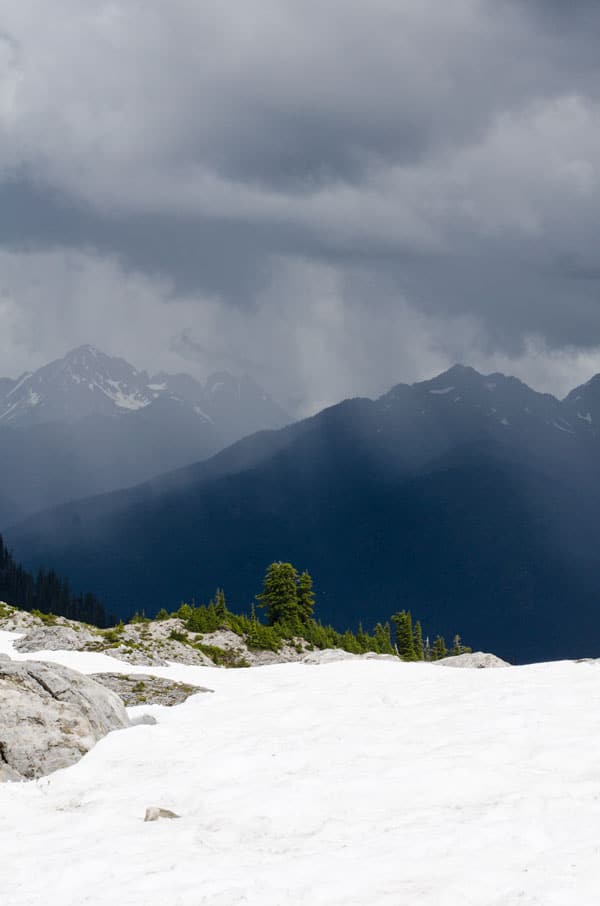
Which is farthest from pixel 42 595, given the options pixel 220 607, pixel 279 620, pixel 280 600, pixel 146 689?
pixel 146 689

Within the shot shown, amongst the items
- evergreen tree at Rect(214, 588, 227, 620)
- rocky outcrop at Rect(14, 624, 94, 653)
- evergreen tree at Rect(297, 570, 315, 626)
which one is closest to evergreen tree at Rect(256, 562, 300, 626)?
evergreen tree at Rect(297, 570, 315, 626)

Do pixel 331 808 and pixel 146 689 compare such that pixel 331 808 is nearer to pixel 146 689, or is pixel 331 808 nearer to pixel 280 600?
pixel 146 689

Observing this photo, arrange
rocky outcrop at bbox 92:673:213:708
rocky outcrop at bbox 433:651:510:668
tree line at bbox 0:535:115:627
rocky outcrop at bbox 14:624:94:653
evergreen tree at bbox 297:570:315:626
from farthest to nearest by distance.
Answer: tree line at bbox 0:535:115:627, evergreen tree at bbox 297:570:315:626, rocky outcrop at bbox 14:624:94:653, rocky outcrop at bbox 433:651:510:668, rocky outcrop at bbox 92:673:213:708

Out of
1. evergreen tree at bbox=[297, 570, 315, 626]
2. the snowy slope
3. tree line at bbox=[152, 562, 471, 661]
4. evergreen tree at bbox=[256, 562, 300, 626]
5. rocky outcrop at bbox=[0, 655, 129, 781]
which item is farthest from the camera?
evergreen tree at bbox=[297, 570, 315, 626]

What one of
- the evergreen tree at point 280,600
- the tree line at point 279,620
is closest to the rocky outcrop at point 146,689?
the tree line at point 279,620

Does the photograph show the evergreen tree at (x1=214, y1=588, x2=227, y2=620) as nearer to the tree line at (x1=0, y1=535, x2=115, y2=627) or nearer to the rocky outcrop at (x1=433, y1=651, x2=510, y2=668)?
the rocky outcrop at (x1=433, y1=651, x2=510, y2=668)

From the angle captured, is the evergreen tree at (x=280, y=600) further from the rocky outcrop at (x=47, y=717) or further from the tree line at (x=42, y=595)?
the tree line at (x=42, y=595)

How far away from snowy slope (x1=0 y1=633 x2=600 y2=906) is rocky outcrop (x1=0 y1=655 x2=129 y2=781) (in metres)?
0.79

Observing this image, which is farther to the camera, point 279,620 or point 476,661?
point 279,620

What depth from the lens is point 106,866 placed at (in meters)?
12.4

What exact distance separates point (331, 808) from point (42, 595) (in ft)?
555

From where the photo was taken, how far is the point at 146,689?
95.6 ft

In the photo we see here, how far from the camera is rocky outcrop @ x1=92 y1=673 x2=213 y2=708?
27.5m

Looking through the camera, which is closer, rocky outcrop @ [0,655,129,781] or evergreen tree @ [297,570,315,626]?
rocky outcrop @ [0,655,129,781]
